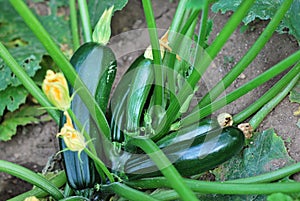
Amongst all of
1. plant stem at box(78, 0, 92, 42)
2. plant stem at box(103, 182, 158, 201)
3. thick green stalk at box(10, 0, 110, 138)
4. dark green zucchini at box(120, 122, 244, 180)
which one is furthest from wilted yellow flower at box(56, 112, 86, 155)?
plant stem at box(78, 0, 92, 42)

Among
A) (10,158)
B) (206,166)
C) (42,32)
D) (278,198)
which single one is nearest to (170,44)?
(206,166)

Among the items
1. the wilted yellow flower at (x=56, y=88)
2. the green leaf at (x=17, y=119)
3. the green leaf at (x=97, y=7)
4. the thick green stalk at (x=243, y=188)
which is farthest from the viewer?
the green leaf at (x=17, y=119)

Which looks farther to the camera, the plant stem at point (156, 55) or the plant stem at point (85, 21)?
the plant stem at point (85, 21)

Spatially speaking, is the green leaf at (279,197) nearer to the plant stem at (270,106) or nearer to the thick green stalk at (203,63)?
the thick green stalk at (203,63)

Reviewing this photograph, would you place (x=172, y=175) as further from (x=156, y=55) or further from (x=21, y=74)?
(x=21, y=74)

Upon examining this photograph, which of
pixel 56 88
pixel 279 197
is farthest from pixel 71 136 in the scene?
pixel 279 197

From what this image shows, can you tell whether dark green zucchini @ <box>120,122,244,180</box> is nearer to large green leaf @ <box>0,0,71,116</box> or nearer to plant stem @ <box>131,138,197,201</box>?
plant stem @ <box>131,138,197,201</box>

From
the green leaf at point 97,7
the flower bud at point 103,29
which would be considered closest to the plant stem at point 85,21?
the flower bud at point 103,29
